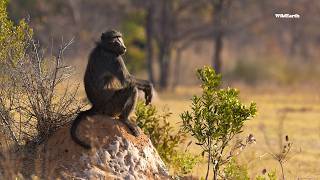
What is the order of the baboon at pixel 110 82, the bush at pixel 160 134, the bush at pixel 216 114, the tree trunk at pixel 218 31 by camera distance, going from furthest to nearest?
1. the tree trunk at pixel 218 31
2. the bush at pixel 160 134
3. the bush at pixel 216 114
4. the baboon at pixel 110 82

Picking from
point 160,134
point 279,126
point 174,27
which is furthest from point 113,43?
point 174,27

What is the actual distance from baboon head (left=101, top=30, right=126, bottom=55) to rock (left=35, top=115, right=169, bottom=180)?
0.80 m

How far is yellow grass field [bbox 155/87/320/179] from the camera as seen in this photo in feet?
41.3

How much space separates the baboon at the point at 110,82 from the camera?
28.2 feet

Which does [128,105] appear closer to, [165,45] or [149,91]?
[149,91]

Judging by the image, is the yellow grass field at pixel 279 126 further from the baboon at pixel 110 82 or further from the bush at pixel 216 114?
the baboon at pixel 110 82

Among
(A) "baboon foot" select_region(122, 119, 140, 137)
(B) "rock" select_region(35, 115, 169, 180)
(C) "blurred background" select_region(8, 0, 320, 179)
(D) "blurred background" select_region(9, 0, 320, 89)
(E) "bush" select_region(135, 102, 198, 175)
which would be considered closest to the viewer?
(B) "rock" select_region(35, 115, 169, 180)

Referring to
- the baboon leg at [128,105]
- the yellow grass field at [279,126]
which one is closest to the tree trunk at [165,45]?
the yellow grass field at [279,126]

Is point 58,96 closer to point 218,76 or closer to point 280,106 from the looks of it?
point 218,76

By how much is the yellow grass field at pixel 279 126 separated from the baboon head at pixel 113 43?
8.03 feet

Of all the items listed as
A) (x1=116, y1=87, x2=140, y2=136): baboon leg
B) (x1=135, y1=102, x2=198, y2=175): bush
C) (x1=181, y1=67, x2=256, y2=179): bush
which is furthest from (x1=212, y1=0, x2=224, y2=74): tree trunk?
(x1=116, y1=87, x2=140, y2=136): baboon leg

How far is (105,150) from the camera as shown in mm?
8445

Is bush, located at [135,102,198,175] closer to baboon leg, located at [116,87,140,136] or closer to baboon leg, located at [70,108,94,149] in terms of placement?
baboon leg, located at [116,87,140,136]

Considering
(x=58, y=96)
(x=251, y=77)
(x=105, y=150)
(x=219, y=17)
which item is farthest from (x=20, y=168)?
(x=251, y=77)
